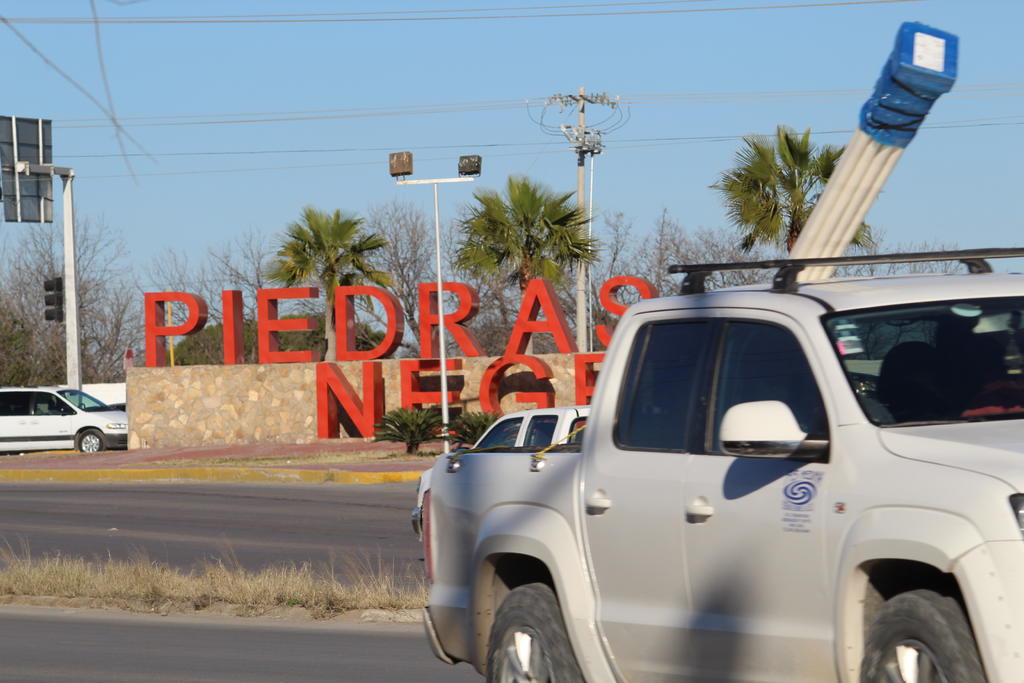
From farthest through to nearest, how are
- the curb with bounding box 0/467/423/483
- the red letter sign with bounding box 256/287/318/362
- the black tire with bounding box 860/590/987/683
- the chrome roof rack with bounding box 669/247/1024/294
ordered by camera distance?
the red letter sign with bounding box 256/287/318/362
the curb with bounding box 0/467/423/483
the chrome roof rack with bounding box 669/247/1024/294
the black tire with bounding box 860/590/987/683

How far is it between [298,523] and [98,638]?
29.1ft

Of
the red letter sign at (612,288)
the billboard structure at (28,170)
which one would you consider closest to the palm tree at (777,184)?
the red letter sign at (612,288)

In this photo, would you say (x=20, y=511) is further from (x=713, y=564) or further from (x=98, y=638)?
(x=713, y=564)

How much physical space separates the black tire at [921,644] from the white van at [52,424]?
114 ft

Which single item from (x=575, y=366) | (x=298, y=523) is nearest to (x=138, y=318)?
(x=575, y=366)

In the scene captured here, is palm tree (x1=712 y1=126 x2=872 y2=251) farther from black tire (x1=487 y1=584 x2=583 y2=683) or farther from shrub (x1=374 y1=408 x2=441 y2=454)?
black tire (x1=487 y1=584 x2=583 y2=683)

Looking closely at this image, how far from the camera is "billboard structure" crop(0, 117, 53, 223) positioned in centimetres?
3397

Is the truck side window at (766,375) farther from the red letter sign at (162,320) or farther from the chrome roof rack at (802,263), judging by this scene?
the red letter sign at (162,320)

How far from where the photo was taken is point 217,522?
20.4 metres

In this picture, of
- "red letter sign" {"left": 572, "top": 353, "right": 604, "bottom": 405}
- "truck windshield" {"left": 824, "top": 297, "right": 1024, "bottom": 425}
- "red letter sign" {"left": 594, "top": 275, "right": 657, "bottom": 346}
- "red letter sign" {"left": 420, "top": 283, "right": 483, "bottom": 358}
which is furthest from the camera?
"red letter sign" {"left": 420, "top": 283, "right": 483, "bottom": 358}

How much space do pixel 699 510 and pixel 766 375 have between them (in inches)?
22.5

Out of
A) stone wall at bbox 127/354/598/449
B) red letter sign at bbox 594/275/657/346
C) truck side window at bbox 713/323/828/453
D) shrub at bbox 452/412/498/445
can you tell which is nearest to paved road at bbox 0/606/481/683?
truck side window at bbox 713/323/828/453

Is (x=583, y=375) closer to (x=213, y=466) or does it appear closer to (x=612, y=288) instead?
(x=612, y=288)

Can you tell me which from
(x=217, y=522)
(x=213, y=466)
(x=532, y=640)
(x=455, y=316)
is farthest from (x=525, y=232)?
(x=532, y=640)
